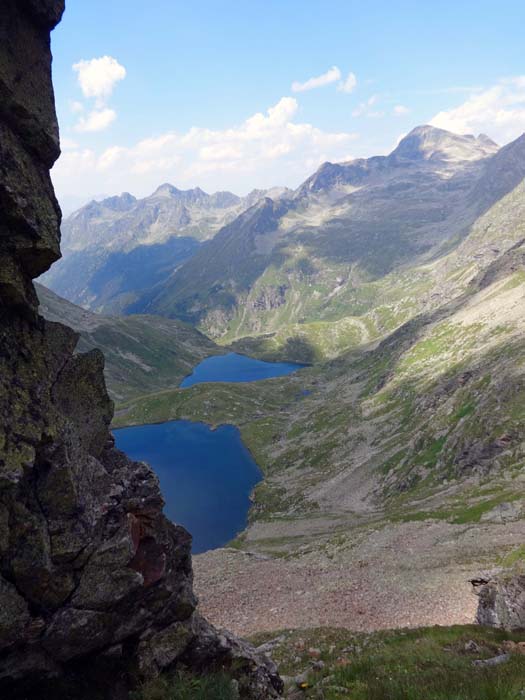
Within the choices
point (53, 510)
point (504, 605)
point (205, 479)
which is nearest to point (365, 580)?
point (504, 605)

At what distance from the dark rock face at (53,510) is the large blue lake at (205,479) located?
3744 inches

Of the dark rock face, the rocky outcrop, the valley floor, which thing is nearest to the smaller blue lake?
the valley floor

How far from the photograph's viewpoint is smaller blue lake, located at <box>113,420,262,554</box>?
392ft

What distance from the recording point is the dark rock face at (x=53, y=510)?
16438 millimetres

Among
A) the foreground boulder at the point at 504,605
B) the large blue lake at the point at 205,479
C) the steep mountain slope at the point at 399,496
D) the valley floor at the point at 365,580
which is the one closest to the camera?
the foreground boulder at the point at 504,605

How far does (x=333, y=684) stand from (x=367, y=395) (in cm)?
17236

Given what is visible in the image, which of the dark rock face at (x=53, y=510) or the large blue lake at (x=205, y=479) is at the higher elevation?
the dark rock face at (x=53, y=510)

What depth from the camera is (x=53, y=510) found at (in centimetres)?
1786

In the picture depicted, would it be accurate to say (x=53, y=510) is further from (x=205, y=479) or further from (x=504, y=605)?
(x=205, y=479)

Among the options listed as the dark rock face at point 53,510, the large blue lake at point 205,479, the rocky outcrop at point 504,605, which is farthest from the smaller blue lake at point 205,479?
the dark rock face at point 53,510

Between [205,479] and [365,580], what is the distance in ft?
368


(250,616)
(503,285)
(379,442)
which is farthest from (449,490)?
(503,285)

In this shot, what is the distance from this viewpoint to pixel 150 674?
19344mm

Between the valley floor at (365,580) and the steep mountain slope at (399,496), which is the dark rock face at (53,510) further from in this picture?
the steep mountain slope at (399,496)
